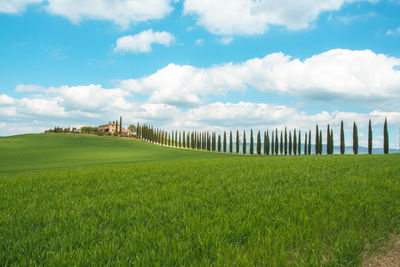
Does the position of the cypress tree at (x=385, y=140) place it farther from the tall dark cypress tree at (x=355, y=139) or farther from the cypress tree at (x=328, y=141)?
the cypress tree at (x=328, y=141)

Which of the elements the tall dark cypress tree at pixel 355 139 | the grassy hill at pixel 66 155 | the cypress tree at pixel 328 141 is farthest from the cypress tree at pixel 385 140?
the grassy hill at pixel 66 155

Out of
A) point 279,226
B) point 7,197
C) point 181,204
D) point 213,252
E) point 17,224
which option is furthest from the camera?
point 7,197

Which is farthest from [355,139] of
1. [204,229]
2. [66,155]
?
[66,155]

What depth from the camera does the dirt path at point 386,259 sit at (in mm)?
3008

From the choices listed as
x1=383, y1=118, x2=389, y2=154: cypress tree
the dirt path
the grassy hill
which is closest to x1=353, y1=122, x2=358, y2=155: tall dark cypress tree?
x1=383, y1=118, x2=389, y2=154: cypress tree

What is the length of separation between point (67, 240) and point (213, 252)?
2.31 meters

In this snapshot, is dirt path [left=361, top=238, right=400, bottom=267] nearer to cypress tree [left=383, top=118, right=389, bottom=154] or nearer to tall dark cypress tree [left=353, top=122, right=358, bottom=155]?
tall dark cypress tree [left=353, top=122, right=358, bottom=155]

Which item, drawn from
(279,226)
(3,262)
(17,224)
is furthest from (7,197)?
(279,226)

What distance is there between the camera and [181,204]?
16.6ft

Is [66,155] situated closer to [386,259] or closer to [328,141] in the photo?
[386,259]

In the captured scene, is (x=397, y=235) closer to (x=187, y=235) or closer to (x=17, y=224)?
(x=187, y=235)

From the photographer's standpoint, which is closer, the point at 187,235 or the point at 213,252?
the point at 213,252

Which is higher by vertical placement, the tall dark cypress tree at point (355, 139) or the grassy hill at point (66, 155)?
the tall dark cypress tree at point (355, 139)

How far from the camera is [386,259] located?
314 cm
